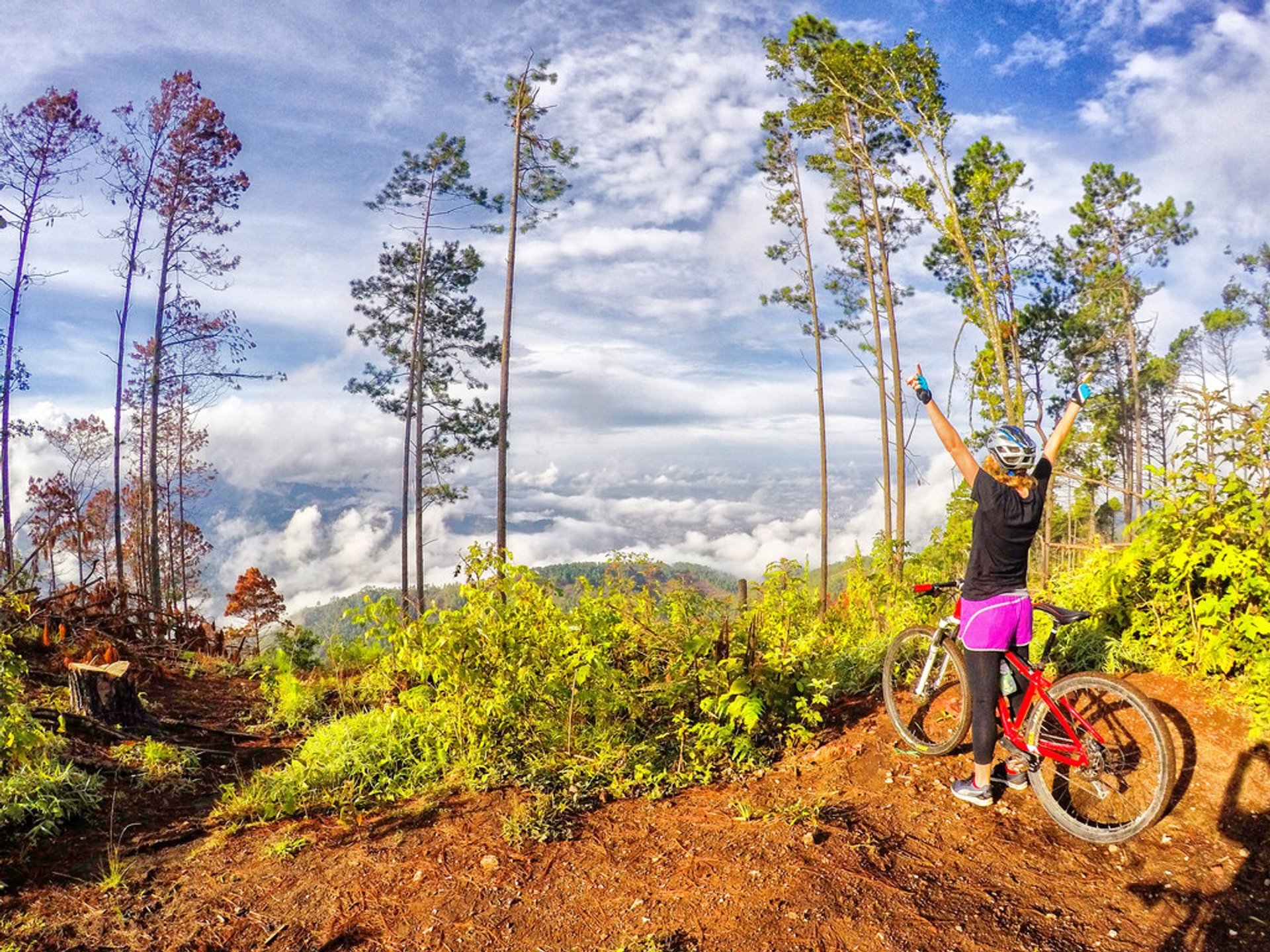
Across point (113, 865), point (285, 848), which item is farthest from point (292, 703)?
point (285, 848)

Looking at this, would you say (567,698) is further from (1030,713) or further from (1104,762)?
(1104,762)

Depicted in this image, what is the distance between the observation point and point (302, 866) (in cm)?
446

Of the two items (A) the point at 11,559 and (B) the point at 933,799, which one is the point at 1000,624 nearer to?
(B) the point at 933,799

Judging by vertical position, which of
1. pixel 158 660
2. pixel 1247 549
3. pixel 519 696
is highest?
pixel 1247 549

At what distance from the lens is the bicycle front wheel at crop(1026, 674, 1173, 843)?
4086mm

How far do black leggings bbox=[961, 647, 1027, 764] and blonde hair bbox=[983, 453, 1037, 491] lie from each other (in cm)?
104

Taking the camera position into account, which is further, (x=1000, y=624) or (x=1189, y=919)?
(x=1000, y=624)

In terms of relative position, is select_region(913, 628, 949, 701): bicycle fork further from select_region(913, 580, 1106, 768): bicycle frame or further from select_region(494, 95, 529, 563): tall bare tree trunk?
select_region(494, 95, 529, 563): tall bare tree trunk

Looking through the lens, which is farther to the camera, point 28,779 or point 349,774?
point 349,774

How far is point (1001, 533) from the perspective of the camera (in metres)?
4.50

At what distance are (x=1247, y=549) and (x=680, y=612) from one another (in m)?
4.02

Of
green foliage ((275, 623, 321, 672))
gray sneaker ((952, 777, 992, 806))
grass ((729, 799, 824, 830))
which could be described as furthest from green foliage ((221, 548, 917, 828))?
green foliage ((275, 623, 321, 672))

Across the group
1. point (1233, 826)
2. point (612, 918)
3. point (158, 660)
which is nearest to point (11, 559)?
point (158, 660)

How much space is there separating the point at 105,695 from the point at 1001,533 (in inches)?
328
